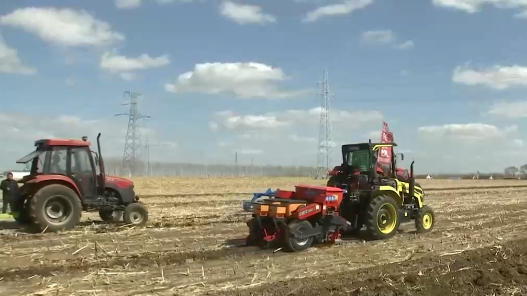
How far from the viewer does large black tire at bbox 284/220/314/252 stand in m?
10.0

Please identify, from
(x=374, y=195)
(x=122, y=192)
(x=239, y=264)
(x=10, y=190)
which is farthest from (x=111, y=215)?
(x=374, y=195)

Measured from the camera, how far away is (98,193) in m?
13.7

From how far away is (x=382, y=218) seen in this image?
39.5 ft

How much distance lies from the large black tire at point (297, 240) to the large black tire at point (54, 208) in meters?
5.47

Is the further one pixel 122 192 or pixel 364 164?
pixel 122 192

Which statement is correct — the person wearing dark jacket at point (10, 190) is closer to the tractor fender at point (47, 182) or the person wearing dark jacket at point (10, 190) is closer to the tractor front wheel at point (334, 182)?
the tractor fender at point (47, 182)

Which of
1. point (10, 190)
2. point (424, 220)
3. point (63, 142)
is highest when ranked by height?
point (63, 142)

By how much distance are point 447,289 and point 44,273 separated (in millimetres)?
5822

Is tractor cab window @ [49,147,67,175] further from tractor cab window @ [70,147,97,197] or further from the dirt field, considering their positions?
the dirt field

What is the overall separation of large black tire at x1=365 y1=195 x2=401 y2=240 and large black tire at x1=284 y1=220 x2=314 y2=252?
1.76 metres

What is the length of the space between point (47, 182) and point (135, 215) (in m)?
2.26

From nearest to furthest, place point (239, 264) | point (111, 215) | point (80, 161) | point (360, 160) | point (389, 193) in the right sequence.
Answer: point (239, 264) → point (389, 193) → point (360, 160) → point (80, 161) → point (111, 215)

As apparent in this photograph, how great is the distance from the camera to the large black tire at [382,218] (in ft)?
38.1

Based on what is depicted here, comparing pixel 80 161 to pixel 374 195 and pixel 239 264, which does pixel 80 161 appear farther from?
pixel 374 195
